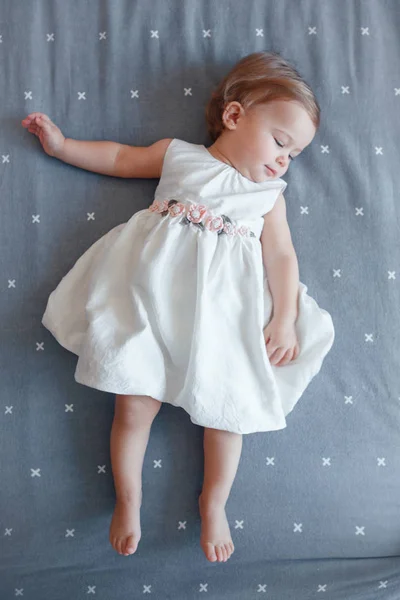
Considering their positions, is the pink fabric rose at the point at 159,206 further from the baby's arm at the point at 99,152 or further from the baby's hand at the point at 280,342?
the baby's hand at the point at 280,342

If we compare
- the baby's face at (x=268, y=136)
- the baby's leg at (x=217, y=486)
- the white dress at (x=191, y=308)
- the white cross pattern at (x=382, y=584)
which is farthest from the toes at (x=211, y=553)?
the baby's face at (x=268, y=136)

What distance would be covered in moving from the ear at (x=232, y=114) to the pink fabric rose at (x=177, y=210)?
18cm

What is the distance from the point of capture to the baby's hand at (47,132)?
1194 millimetres

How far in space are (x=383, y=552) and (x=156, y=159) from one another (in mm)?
873

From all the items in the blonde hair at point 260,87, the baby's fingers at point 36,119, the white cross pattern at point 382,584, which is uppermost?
the blonde hair at point 260,87

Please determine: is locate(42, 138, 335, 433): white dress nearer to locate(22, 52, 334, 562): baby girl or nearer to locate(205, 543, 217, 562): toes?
locate(22, 52, 334, 562): baby girl

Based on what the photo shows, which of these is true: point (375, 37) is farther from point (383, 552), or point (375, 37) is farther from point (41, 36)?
point (383, 552)

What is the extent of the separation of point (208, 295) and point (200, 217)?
140 mm

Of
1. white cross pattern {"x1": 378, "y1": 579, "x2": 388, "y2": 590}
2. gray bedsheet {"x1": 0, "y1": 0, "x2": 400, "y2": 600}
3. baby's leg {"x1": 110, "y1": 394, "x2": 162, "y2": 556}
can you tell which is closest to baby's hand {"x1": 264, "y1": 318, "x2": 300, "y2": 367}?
gray bedsheet {"x1": 0, "y1": 0, "x2": 400, "y2": 600}

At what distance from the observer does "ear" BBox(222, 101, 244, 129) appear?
1187 millimetres

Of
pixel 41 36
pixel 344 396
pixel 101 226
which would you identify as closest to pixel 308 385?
pixel 344 396

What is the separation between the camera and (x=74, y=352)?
1152 millimetres

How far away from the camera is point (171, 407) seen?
1.22 metres

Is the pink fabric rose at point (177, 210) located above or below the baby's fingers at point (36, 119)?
below
